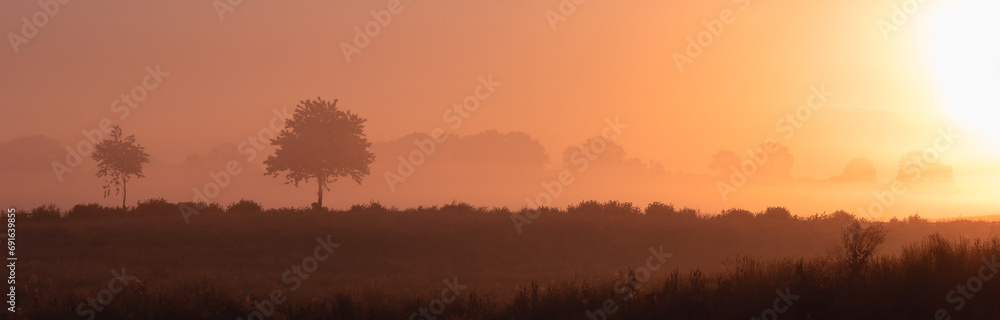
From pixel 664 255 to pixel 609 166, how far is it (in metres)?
Result: 150

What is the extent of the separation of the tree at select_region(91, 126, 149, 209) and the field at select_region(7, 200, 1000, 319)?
2384cm

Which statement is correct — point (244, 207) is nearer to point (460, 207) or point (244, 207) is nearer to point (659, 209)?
point (460, 207)

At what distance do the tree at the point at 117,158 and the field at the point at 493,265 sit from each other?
23845 millimetres

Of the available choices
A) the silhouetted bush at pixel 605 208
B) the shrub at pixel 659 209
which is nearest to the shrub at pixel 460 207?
the silhouetted bush at pixel 605 208

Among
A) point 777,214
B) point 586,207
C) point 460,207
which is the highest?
point 460,207

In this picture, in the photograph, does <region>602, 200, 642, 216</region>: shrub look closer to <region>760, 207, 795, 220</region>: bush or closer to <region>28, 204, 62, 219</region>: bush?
<region>760, 207, 795, 220</region>: bush

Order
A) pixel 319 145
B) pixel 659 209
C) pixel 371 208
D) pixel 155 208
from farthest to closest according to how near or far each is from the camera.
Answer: pixel 319 145, pixel 371 208, pixel 155 208, pixel 659 209

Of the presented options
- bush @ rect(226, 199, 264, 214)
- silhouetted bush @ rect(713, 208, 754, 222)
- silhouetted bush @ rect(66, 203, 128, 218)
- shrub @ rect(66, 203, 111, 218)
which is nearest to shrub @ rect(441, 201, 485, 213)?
bush @ rect(226, 199, 264, 214)

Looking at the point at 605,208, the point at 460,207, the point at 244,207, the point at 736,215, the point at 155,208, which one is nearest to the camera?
the point at 736,215

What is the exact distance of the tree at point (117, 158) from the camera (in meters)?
58.0

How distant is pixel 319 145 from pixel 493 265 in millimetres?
28244

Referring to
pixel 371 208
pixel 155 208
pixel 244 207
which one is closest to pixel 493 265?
pixel 371 208

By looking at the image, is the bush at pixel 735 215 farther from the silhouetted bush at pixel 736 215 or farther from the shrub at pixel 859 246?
the shrub at pixel 859 246

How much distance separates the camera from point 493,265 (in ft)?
86.1
